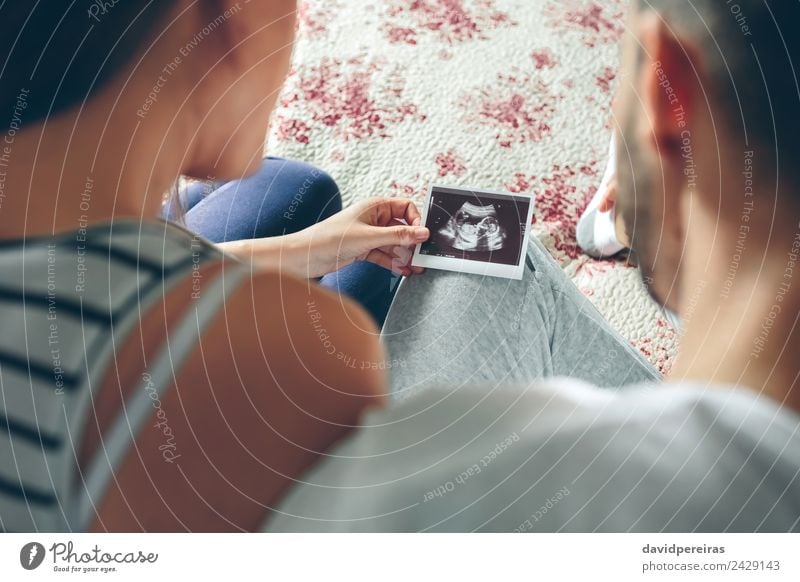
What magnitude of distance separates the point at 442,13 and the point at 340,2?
0.35 ft

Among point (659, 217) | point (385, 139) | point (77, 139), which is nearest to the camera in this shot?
point (77, 139)

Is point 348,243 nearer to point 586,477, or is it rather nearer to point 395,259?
point 395,259

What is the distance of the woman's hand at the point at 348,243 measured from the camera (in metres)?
0.54

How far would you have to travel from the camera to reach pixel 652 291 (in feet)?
1.93

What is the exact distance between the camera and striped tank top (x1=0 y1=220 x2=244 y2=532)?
41cm

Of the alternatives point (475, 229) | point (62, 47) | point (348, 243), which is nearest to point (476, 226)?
point (475, 229)

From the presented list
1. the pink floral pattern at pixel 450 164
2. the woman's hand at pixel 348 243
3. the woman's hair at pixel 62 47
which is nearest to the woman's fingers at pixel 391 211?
the woman's hand at pixel 348 243

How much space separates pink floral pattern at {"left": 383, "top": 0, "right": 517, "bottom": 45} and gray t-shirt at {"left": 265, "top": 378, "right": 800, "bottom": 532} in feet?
1.42

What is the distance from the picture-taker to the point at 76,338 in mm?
420

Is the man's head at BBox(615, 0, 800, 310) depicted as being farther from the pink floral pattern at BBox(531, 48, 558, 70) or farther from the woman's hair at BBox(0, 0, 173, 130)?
the woman's hair at BBox(0, 0, 173, 130)

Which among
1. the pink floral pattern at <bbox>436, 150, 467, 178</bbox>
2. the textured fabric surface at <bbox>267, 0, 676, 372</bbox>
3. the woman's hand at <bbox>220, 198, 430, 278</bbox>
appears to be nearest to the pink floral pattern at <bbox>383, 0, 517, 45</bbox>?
the textured fabric surface at <bbox>267, 0, 676, 372</bbox>

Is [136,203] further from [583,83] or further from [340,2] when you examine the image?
[583,83]
